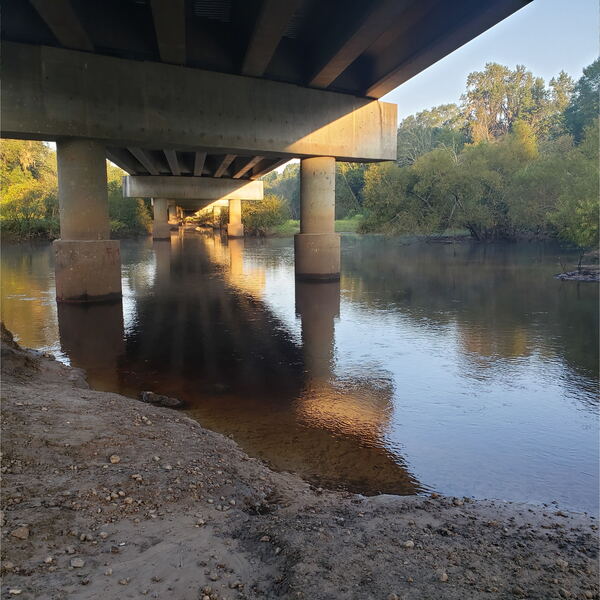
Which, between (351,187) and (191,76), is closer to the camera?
(191,76)

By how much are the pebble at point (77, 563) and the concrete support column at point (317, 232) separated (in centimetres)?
1684

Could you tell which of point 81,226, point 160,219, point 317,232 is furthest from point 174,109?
point 160,219

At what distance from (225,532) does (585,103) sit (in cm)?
5835

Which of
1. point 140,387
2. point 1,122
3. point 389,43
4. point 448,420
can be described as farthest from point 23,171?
point 448,420

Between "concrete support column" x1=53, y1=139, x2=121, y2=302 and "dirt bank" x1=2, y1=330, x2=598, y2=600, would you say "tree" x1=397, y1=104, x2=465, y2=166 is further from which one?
"dirt bank" x1=2, y1=330, x2=598, y2=600

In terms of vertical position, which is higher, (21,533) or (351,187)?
(351,187)

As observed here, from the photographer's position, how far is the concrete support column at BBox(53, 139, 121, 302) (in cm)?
1447

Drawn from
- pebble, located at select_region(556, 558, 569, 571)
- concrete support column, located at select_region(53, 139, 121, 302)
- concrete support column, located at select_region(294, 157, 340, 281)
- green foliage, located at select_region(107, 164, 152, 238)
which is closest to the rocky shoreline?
concrete support column, located at select_region(294, 157, 340, 281)

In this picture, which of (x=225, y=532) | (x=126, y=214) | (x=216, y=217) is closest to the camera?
(x=225, y=532)

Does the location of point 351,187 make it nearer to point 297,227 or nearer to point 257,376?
point 297,227

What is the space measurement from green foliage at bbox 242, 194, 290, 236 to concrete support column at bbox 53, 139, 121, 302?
45.6 meters

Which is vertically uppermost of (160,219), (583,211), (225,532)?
(160,219)

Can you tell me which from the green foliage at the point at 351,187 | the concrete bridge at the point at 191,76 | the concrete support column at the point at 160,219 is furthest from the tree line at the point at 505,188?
the green foliage at the point at 351,187

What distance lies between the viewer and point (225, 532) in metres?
3.58
